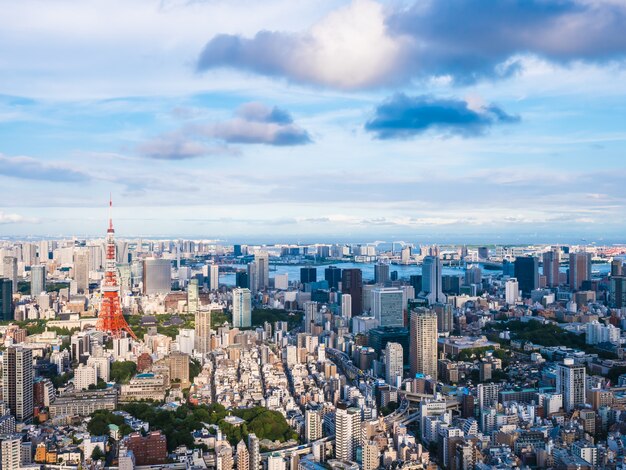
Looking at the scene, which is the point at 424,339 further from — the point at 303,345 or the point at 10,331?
the point at 10,331

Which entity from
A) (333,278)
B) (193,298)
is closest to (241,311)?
(193,298)

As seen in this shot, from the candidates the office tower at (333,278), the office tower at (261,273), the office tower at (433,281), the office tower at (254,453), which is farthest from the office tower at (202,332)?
the office tower at (261,273)

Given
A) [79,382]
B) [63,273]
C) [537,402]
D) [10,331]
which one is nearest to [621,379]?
[537,402]

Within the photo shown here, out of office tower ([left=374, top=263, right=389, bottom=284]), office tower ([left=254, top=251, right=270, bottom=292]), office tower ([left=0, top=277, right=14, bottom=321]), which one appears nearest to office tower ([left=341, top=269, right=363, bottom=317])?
office tower ([left=374, top=263, right=389, bottom=284])

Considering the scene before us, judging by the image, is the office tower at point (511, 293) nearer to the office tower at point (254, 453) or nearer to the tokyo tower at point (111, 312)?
the tokyo tower at point (111, 312)

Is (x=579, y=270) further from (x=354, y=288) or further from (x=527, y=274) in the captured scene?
(x=354, y=288)

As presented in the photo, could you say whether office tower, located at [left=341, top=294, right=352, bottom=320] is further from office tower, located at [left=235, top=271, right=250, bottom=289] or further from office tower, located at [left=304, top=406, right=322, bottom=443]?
office tower, located at [left=304, top=406, right=322, bottom=443]
